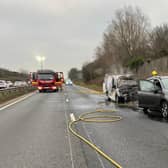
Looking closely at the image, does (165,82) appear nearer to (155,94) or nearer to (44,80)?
(155,94)

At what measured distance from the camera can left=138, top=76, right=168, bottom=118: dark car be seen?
11.0 metres

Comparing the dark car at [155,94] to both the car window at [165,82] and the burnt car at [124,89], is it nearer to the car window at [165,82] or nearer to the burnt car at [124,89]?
the car window at [165,82]

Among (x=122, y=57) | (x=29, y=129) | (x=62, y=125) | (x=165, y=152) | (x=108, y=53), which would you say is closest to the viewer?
(x=165, y=152)

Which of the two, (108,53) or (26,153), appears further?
(108,53)

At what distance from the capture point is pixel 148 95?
12227 millimetres

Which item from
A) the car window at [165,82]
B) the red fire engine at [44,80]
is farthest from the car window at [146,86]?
the red fire engine at [44,80]

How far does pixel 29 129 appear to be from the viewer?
8945 mm

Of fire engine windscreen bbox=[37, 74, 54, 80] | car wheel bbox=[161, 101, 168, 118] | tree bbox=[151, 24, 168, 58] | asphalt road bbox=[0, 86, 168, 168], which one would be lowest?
asphalt road bbox=[0, 86, 168, 168]

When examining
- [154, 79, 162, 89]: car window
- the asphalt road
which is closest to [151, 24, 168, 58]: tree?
[154, 79, 162, 89]: car window

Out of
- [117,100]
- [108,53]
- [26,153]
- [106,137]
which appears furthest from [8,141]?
[108,53]

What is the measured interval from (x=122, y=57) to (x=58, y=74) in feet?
33.5

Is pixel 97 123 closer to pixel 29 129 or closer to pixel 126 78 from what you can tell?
pixel 29 129

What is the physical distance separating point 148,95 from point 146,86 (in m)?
0.62

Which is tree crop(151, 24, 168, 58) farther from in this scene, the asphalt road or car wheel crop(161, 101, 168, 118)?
the asphalt road
